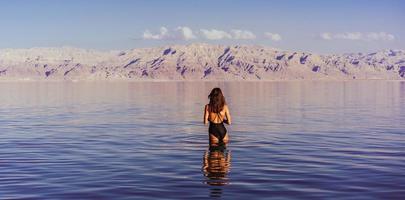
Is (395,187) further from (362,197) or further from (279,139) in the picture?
(279,139)

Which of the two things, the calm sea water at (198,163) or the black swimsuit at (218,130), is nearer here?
the calm sea water at (198,163)

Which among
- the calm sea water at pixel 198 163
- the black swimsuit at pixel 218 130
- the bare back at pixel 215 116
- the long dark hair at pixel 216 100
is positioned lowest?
the calm sea water at pixel 198 163

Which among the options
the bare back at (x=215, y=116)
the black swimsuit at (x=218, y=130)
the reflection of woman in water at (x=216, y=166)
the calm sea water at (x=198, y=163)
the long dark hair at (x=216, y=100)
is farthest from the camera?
the black swimsuit at (x=218, y=130)

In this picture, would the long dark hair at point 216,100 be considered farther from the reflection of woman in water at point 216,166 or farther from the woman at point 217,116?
the reflection of woman in water at point 216,166

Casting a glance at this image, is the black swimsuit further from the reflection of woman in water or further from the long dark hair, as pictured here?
the reflection of woman in water

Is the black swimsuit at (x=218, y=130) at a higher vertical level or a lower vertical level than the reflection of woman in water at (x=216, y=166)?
higher

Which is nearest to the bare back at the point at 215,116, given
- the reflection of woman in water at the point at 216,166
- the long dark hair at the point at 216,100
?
the long dark hair at the point at 216,100

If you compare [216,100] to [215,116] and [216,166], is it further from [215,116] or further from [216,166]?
[216,166]

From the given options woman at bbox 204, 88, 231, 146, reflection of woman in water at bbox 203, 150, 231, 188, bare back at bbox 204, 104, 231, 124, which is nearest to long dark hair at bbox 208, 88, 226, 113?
woman at bbox 204, 88, 231, 146

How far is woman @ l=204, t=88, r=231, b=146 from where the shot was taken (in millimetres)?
19719

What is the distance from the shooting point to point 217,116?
20.2 meters

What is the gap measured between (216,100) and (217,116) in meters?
0.74

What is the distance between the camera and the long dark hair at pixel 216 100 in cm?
1958

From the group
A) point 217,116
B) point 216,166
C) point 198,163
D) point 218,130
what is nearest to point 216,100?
point 217,116
